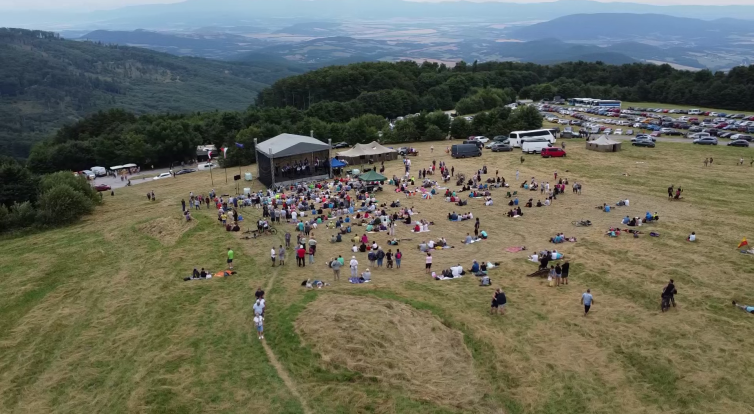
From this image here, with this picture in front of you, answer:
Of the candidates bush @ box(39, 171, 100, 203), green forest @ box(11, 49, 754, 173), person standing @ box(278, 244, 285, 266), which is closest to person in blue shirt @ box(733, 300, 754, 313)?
person standing @ box(278, 244, 285, 266)

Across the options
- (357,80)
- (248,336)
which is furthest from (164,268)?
(357,80)

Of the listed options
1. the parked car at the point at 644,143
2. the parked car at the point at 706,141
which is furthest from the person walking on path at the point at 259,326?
the parked car at the point at 706,141

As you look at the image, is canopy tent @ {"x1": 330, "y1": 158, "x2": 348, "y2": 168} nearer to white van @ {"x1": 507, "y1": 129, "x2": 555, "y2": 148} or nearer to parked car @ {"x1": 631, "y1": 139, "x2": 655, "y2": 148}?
white van @ {"x1": 507, "y1": 129, "x2": 555, "y2": 148}

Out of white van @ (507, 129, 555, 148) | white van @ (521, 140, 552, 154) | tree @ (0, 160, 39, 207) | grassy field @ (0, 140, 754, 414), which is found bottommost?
grassy field @ (0, 140, 754, 414)

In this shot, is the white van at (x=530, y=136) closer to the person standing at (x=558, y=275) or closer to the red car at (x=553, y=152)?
the red car at (x=553, y=152)

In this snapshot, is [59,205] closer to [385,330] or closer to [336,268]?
[336,268]

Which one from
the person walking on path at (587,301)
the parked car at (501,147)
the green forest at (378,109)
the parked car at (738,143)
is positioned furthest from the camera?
the green forest at (378,109)

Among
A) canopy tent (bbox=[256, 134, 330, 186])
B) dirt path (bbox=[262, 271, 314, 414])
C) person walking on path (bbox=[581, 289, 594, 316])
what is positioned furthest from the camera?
canopy tent (bbox=[256, 134, 330, 186])
